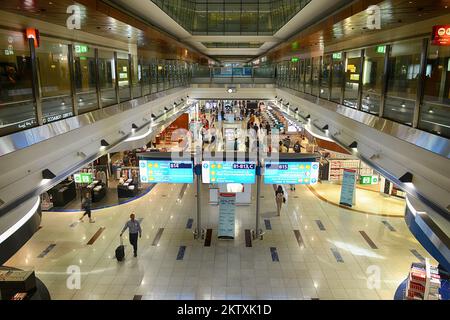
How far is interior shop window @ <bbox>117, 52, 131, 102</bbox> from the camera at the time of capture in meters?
10.2

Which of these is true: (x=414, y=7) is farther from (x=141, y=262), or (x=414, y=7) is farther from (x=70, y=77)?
(x=141, y=262)

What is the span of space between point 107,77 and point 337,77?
6.45m

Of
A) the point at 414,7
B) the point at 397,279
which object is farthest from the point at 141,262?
the point at 414,7

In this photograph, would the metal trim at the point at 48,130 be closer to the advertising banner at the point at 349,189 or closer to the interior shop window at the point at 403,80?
the interior shop window at the point at 403,80

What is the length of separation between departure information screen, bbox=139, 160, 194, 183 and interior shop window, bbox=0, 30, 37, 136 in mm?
4985

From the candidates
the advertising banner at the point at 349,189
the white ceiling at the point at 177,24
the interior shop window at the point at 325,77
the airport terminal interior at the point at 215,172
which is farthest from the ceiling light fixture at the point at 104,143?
the advertising banner at the point at 349,189

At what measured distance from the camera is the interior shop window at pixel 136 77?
1180 cm

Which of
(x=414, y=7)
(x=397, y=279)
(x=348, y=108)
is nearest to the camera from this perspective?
(x=414, y=7)

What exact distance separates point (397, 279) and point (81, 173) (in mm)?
12416

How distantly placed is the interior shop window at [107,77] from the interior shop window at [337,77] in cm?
621

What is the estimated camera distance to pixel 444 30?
14.3ft

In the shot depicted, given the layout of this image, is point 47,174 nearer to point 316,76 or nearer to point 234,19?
point 316,76

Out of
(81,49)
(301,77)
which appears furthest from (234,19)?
(81,49)

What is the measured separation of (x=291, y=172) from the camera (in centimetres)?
1020
